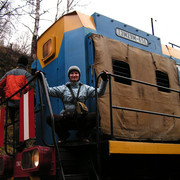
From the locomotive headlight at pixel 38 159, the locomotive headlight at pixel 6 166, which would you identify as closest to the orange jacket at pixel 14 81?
the locomotive headlight at pixel 6 166

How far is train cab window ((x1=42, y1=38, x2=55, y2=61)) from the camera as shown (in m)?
3.83

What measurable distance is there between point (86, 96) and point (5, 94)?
1624mm

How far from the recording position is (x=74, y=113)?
2.70 metres

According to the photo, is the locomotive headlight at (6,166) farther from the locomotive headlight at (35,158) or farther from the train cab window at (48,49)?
the train cab window at (48,49)

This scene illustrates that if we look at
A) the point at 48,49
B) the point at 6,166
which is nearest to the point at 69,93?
the point at 6,166

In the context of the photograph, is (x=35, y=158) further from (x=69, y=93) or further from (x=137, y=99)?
(x=137, y=99)

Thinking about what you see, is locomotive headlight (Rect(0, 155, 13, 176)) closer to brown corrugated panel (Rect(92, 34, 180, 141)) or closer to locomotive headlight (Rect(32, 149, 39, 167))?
locomotive headlight (Rect(32, 149, 39, 167))

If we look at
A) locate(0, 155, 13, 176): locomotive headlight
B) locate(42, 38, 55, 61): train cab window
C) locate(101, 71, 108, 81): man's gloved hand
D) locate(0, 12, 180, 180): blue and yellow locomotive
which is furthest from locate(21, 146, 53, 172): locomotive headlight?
locate(42, 38, 55, 61): train cab window

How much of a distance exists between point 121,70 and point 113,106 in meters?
1.10

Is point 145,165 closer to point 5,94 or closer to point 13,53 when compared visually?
point 5,94

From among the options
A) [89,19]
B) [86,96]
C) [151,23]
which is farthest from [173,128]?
[151,23]

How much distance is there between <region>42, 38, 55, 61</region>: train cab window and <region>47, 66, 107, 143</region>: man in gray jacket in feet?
3.03

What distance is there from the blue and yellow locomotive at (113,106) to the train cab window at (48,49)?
0.06ft

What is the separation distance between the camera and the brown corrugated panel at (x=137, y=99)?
3223 mm
